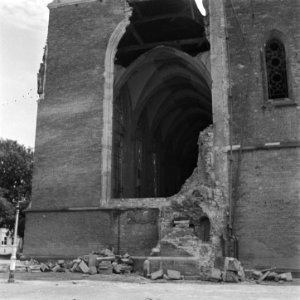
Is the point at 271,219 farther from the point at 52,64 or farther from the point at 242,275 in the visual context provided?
the point at 52,64

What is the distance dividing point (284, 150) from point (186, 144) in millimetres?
18098

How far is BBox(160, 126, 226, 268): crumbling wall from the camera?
14.8m

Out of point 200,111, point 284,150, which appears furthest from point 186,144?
point 284,150

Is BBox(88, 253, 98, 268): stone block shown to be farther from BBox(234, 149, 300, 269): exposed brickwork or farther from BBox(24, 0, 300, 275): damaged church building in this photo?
BBox(234, 149, 300, 269): exposed brickwork

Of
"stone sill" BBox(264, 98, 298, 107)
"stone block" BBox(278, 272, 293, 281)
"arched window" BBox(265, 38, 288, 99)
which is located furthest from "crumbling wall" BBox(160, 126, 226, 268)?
"arched window" BBox(265, 38, 288, 99)

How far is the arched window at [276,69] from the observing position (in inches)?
661

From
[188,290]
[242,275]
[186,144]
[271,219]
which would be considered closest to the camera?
[188,290]

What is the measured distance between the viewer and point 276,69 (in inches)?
673

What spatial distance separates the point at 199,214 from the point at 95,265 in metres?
3.98

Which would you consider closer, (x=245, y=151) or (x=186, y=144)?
(x=245, y=151)

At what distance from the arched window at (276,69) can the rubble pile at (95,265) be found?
8063 mm

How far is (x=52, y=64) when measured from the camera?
20250 mm

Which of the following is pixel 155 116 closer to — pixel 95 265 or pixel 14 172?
pixel 95 265

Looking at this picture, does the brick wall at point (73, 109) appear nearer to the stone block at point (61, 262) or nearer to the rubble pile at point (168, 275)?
the stone block at point (61, 262)
